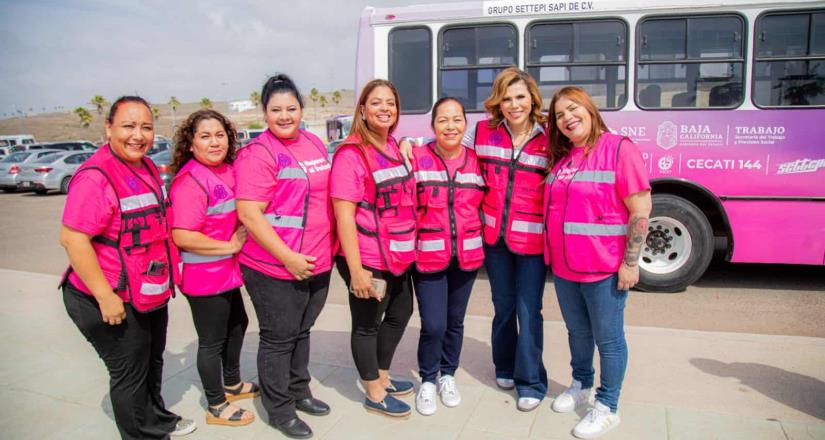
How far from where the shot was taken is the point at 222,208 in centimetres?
310

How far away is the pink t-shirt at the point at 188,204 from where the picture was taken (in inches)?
119

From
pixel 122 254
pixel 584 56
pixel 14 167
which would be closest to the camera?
pixel 122 254

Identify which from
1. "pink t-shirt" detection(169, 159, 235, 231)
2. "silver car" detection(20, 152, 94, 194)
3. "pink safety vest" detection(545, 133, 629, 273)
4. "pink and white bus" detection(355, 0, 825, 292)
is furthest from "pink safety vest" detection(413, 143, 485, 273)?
"silver car" detection(20, 152, 94, 194)

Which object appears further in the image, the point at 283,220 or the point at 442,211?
the point at 442,211

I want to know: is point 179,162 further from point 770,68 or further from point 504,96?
point 770,68

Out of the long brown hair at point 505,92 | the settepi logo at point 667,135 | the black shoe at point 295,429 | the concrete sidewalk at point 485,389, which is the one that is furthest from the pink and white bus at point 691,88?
the black shoe at point 295,429

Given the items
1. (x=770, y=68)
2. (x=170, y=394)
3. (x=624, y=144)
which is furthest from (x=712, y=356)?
(x=170, y=394)

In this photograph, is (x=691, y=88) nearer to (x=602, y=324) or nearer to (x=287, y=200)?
(x=602, y=324)

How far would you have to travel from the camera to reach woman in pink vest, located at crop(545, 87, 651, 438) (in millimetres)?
2959

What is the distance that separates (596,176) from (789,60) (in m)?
3.99

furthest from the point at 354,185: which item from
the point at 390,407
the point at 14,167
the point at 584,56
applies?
the point at 14,167

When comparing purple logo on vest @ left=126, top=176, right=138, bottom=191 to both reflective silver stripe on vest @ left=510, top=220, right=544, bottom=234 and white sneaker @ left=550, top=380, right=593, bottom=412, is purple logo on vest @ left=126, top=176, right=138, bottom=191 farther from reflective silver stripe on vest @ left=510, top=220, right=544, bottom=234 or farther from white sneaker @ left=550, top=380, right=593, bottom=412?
white sneaker @ left=550, top=380, right=593, bottom=412

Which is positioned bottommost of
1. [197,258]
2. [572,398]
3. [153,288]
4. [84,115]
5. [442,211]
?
[572,398]

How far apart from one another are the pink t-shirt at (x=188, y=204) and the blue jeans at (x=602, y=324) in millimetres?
1992
